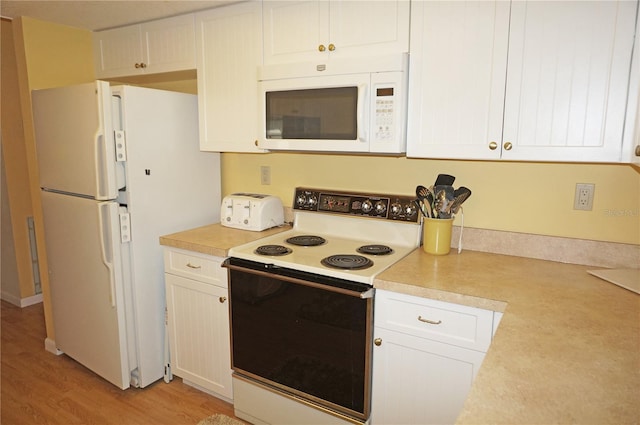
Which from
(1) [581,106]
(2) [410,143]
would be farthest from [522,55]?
(2) [410,143]

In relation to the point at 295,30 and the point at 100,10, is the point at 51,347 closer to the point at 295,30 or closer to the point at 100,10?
the point at 100,10

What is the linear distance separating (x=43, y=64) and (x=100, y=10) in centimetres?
60

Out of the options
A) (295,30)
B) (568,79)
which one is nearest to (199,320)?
(295,30)

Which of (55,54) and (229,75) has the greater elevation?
(55,54)

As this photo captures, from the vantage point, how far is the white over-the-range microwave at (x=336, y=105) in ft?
6.16

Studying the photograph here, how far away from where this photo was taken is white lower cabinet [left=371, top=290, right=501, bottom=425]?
1595 mm

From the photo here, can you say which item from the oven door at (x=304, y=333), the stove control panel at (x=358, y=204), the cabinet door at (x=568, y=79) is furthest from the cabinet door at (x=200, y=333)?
the cabinet door at (x=568, y=79)

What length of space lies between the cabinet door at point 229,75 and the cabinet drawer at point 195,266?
0.62 m

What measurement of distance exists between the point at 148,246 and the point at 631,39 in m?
2.39

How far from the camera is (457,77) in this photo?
1.77m

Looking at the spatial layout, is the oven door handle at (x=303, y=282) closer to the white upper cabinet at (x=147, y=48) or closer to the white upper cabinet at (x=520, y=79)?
the white upper cabinet at (x=520, y=79)

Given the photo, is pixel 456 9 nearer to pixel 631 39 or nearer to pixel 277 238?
pixel 631 39

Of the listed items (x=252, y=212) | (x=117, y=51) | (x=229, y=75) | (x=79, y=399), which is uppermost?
(x=117, y=51)

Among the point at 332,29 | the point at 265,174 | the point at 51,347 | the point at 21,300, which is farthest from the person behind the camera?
the point at 21,300
